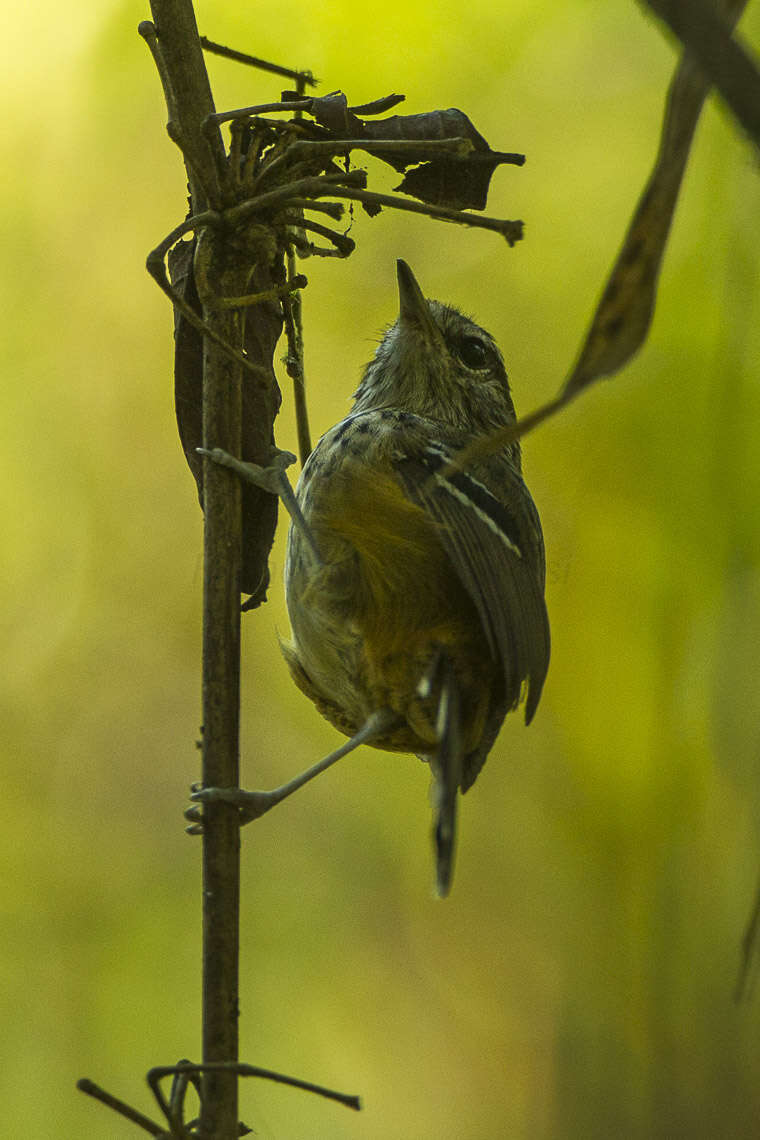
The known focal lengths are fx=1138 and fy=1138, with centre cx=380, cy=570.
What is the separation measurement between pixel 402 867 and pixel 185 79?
2969 mm

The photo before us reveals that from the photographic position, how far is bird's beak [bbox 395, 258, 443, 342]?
2.99 m

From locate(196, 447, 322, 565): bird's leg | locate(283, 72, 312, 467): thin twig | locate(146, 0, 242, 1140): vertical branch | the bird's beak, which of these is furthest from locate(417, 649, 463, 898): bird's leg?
the bird's beak

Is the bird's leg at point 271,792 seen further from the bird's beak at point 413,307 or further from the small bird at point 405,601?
the bird's beak at point 413,307

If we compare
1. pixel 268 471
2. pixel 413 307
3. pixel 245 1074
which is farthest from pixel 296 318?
pixel 245 1074

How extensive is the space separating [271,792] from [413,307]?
5.28ft

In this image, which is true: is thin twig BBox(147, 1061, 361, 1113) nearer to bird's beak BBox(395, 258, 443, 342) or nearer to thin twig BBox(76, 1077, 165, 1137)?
thin twig BBox(76, 1077, 165, 1137)

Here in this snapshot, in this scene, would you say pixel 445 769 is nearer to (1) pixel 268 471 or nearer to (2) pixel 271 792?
(2) pixel 271 792

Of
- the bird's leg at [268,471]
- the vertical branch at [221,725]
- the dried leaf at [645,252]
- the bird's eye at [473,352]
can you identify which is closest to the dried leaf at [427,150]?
the vertical branch at [221,725]

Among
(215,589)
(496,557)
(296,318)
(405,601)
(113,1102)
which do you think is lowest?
(113,1102)

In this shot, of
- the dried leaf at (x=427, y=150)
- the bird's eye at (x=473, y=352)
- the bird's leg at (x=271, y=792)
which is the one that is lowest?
the bird's leg at (x=271, y=792)

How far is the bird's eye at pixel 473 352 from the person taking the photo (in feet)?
11.1

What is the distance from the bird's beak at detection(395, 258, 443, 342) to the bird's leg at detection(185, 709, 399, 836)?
3.91ft

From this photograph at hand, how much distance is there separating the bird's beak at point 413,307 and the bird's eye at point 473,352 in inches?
4.0

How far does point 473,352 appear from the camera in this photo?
11.2ft
